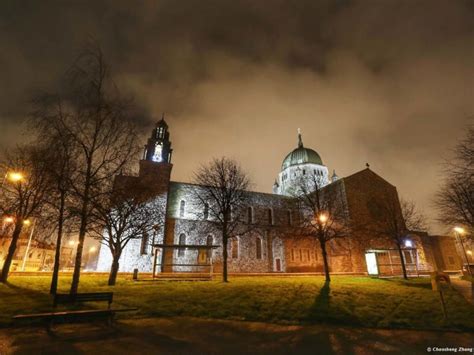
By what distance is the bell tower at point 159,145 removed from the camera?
35906 millimetres

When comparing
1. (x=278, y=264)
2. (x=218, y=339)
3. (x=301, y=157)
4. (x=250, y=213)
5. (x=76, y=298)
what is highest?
(x=301, y=157)

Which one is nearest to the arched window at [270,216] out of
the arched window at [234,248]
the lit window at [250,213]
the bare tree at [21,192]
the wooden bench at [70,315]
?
the lit window at [250,213]

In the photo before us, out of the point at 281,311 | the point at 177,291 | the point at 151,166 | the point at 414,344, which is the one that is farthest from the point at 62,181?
the point at 151,166

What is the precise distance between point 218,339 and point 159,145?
108 feet

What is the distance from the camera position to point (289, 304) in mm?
11031

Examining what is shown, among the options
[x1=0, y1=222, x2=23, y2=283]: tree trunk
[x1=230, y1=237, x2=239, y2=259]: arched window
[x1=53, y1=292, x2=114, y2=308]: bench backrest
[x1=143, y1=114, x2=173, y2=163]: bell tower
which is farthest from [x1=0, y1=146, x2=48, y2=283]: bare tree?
[x1=230, y1=237, x2=239, y2=259]: arched window

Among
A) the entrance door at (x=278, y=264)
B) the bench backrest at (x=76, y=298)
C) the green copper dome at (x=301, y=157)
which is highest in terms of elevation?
the green copper dome at (x=301, y=157)

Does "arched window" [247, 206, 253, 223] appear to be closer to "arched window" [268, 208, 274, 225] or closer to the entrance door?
"arched window" [268, 208, 274, 225]

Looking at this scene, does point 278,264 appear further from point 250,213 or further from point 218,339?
point 218,339

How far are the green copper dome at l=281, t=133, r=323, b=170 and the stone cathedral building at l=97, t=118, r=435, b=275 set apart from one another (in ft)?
70.2

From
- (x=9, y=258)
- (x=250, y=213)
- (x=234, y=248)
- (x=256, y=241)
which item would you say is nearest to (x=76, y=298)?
(x=9, y=258)

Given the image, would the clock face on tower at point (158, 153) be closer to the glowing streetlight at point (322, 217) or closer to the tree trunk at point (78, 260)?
the glowing streetlight at point (322, 217)

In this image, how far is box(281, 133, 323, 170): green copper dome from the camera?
6041 centimetres

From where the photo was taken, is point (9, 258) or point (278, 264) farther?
point (278, 264)
